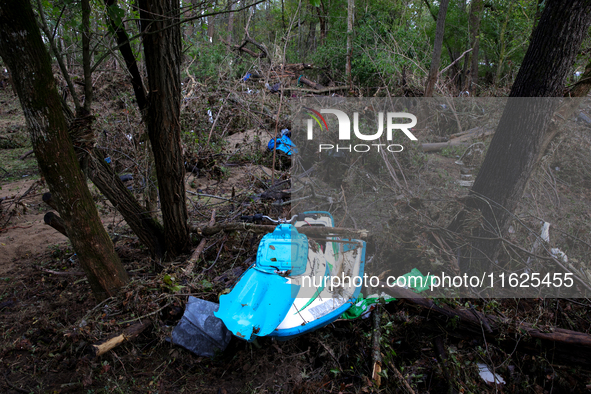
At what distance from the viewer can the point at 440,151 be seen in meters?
6.88

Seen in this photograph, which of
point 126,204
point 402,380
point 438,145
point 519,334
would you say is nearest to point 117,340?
point 126,204

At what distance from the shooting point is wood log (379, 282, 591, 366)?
2.63 m

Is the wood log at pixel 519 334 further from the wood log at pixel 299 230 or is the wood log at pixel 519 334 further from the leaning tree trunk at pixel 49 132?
the leaning tree trunk at pixel 49 132

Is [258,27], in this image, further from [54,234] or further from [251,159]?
[54,234]

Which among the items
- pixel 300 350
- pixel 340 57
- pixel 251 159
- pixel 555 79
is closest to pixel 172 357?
pixel 300 350

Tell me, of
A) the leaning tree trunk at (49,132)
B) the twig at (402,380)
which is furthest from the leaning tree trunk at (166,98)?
the twig at (402,380)

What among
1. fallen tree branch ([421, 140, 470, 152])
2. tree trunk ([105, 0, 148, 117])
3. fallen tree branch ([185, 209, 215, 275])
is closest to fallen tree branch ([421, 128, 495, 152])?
fallen tree branch ([421, 140, 470, 152])

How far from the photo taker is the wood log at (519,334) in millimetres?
2635

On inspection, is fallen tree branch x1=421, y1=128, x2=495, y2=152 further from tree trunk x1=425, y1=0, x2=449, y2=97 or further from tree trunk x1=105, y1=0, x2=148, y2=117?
tree trunk x1=105, y1=0, x2=148, y2=117

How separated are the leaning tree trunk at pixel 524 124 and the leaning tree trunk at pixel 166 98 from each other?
297cm

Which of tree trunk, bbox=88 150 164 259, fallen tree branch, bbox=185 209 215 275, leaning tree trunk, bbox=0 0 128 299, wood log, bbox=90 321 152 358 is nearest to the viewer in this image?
leaning tree trunk, bbox=0 0 128 299

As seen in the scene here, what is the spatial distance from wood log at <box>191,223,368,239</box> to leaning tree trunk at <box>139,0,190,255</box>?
0.42 m

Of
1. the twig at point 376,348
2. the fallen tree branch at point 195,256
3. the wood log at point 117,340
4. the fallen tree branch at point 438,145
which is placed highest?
the fallen tree branch at point 438,145

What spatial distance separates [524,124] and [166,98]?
326cm
